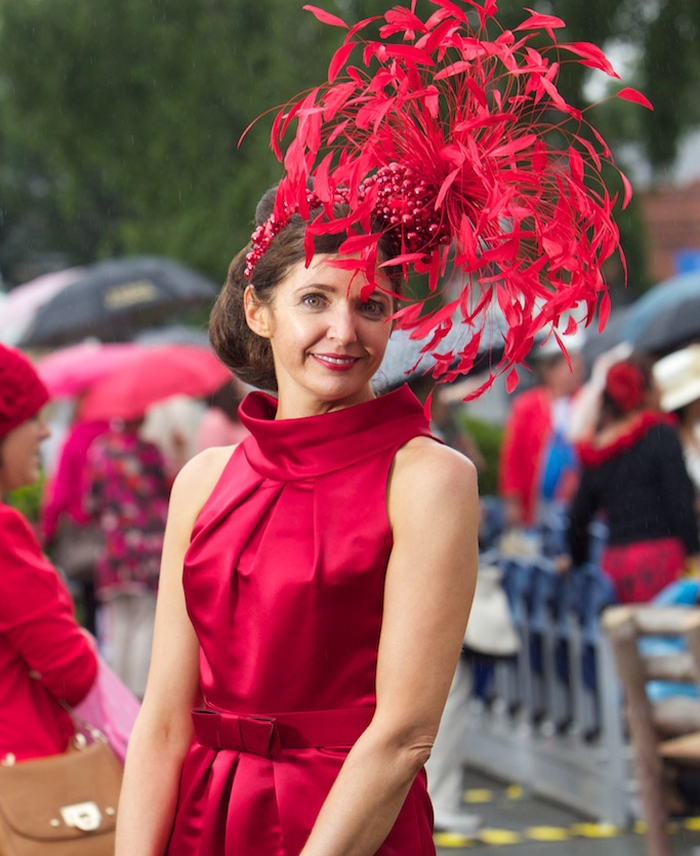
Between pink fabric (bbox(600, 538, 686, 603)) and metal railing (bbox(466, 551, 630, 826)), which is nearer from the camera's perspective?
metal railing (bbox(466, 551, 630, 826))

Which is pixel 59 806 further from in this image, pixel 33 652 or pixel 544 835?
pixel 544 835

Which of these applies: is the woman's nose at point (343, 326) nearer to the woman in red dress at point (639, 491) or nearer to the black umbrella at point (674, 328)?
the woman in red dress at point (639, 491)

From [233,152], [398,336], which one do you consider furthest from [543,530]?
[233,152]

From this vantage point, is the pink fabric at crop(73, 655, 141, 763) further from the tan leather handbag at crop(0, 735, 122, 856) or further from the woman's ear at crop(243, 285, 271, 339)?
the woman's ear at crop(243, 285, 271, 339)

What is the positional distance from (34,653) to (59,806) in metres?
0.33

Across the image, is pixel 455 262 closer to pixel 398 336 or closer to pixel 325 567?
pixel 325 567

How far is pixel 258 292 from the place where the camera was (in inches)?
102

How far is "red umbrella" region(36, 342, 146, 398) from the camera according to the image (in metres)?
9.49

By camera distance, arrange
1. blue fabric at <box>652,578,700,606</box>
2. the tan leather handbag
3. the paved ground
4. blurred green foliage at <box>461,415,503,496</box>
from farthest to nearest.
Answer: blurred green foliage at <box>461,415,503,496</box>, the paved ground, blue fabric at <box>652,578,700,606</box>, the tan leather handbag

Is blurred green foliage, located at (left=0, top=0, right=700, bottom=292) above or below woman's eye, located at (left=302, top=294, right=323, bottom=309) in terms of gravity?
above

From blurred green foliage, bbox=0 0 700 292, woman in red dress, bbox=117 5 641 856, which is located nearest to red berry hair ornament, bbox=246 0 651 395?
woman in red dress, bbox=117 5 641 856

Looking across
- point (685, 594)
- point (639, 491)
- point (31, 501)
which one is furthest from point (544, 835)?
point (31, 501)

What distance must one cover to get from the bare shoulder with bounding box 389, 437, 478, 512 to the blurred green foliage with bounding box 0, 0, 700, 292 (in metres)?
12.0

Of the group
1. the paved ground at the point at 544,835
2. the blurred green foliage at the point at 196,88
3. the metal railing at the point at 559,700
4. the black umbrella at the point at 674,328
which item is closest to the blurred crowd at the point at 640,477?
the metal railing at the point at 559,700
